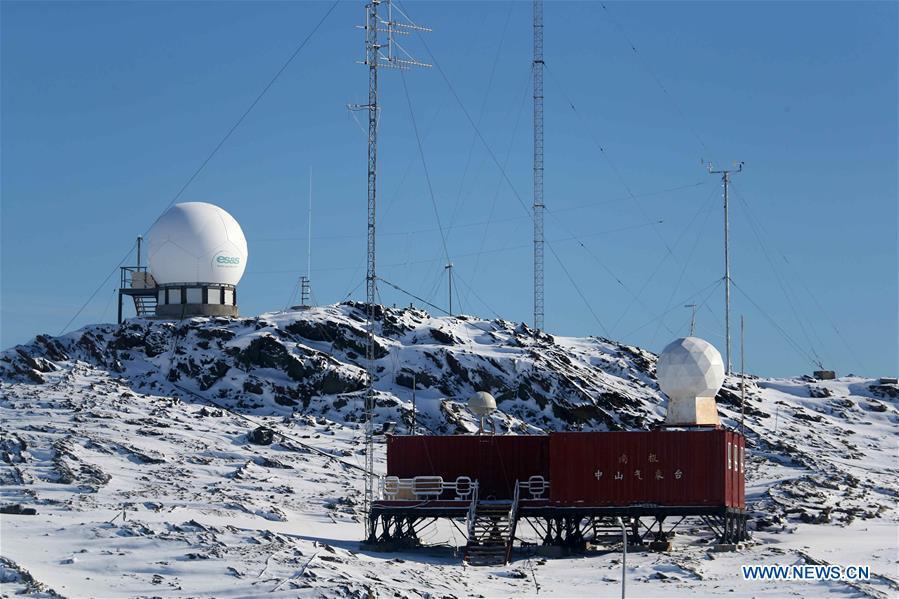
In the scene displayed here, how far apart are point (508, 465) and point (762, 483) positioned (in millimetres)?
21486

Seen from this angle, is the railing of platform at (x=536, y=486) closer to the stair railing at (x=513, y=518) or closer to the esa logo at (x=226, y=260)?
the stair railing at (x=513, y=518)

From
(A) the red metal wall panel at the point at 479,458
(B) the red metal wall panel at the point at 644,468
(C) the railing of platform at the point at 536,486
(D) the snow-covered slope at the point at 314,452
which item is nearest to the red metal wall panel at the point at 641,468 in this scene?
(B) the red metal wall panel at the point at 644,468

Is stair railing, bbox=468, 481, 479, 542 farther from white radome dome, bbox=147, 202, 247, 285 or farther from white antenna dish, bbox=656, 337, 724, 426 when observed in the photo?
white radome dome, bbox=147, 202, 247, 285

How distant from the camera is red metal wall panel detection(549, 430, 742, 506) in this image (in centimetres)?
5169

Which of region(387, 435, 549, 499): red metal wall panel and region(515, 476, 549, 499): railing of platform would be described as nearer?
region(515, 476, 549, 499): railing of platform

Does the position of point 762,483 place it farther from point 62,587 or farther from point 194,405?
point 62,587

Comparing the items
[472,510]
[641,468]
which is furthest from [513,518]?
[641,468]

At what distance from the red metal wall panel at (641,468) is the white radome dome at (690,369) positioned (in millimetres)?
3444

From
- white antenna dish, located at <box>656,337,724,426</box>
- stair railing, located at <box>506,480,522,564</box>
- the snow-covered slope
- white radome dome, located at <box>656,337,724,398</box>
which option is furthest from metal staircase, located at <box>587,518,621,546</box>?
white radome dome, located at <box>656,337,724,398</box>

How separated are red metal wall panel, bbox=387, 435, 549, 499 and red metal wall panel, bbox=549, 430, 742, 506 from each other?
2.41m

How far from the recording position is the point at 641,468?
52031 mm

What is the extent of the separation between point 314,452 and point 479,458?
18.5 m

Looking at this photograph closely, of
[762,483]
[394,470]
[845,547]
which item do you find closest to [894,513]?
[762,483]

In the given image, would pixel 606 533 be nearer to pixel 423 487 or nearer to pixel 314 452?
pixel 423 487
